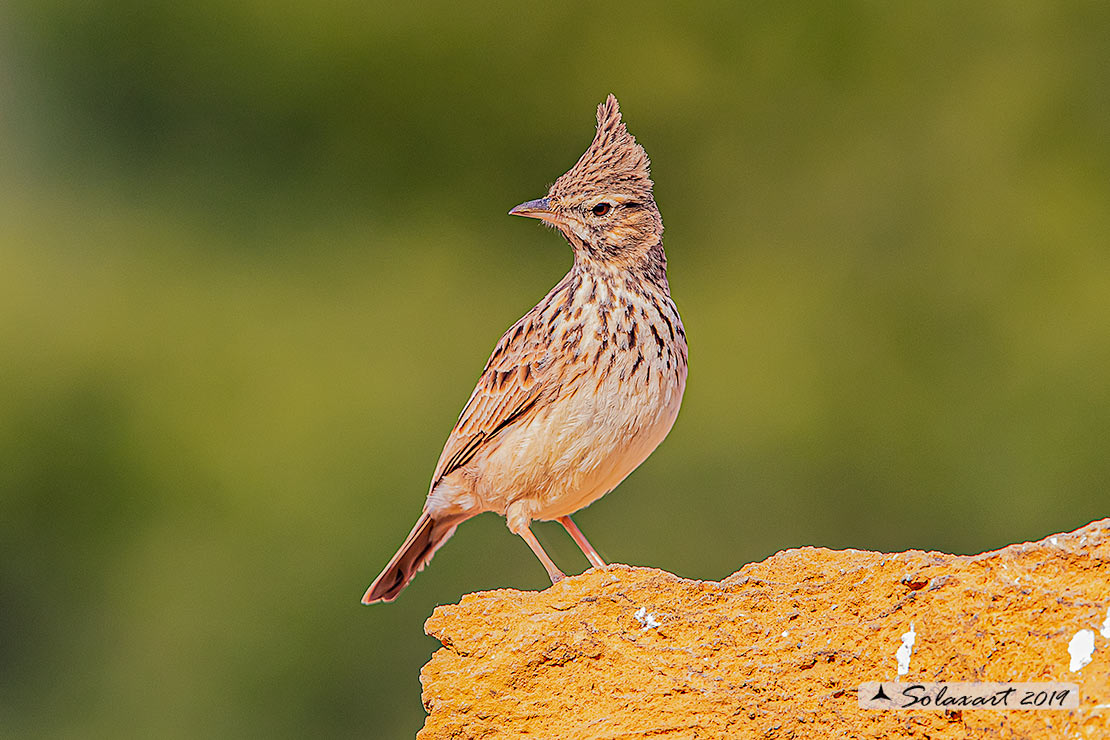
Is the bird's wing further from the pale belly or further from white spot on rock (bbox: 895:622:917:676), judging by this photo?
white spot on rock (bbox: 895:622:917:676)

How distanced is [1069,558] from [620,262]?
222 cm

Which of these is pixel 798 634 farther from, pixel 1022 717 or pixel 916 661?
pixel 1022 717

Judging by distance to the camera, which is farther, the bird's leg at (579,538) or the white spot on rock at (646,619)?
the bird's leg at (579,538)

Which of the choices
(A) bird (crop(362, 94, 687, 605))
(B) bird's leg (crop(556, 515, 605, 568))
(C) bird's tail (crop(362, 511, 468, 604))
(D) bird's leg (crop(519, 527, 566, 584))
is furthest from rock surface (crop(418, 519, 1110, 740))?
(C) bird's tail (crop(362, 511, 468, 604))

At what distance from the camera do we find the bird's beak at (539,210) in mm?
5199

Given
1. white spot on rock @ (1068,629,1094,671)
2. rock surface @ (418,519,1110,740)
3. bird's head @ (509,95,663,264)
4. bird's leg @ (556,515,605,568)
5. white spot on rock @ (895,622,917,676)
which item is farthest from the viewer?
bird's leg @ (556,515,605,568)

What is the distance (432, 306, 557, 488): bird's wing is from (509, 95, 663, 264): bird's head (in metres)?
0.39

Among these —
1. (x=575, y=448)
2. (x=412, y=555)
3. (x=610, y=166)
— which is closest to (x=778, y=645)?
(x=575, y=448)

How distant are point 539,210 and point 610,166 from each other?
34cm

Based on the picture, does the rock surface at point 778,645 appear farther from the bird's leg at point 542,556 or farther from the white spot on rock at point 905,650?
the bird's leg at point 542,556

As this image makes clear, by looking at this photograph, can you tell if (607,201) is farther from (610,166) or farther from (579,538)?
(579,538)

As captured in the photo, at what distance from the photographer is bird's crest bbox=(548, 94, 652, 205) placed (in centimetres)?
530

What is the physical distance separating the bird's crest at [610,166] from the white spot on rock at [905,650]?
2171 mm

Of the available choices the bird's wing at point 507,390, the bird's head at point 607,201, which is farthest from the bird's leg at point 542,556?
the bird's head at point 607,201
